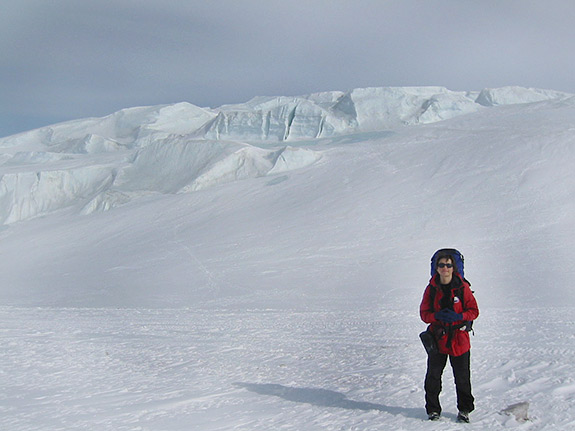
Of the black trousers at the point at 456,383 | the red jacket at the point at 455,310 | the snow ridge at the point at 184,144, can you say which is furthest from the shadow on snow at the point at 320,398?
the snow ridge at the point at 184,144

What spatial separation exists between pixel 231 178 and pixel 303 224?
903cm

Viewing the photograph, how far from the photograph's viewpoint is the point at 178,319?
8.73 metres

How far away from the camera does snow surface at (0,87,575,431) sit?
160 inches

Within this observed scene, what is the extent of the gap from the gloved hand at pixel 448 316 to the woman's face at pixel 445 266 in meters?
0.23

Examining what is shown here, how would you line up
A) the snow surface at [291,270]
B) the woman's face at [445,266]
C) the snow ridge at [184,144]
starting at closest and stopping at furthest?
the woman's face at [445,266]
the snow surface at [291,270]
the snow ridge at [184,144]

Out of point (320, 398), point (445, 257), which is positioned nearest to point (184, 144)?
point (320, 398)

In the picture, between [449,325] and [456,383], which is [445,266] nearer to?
[449,325]

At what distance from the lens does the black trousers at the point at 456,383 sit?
347 centimetres

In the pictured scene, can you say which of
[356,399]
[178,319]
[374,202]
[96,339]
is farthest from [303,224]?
[356,399]

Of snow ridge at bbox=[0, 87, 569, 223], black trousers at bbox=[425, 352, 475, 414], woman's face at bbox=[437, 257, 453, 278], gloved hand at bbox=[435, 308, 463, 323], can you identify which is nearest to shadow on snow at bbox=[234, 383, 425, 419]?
black trousers at bbox=[425, 352, 475, 414]

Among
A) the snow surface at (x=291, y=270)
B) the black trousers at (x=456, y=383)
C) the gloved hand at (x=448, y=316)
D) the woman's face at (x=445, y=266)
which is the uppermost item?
the woman's face at (x=445, y=266)

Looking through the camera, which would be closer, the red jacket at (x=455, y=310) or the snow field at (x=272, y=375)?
the red jacket at (x=455, y=310)

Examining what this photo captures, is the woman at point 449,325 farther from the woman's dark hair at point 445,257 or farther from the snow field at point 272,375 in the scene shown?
the snow field at point 272,375

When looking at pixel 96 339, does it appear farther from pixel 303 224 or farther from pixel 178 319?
pixel 303 224
